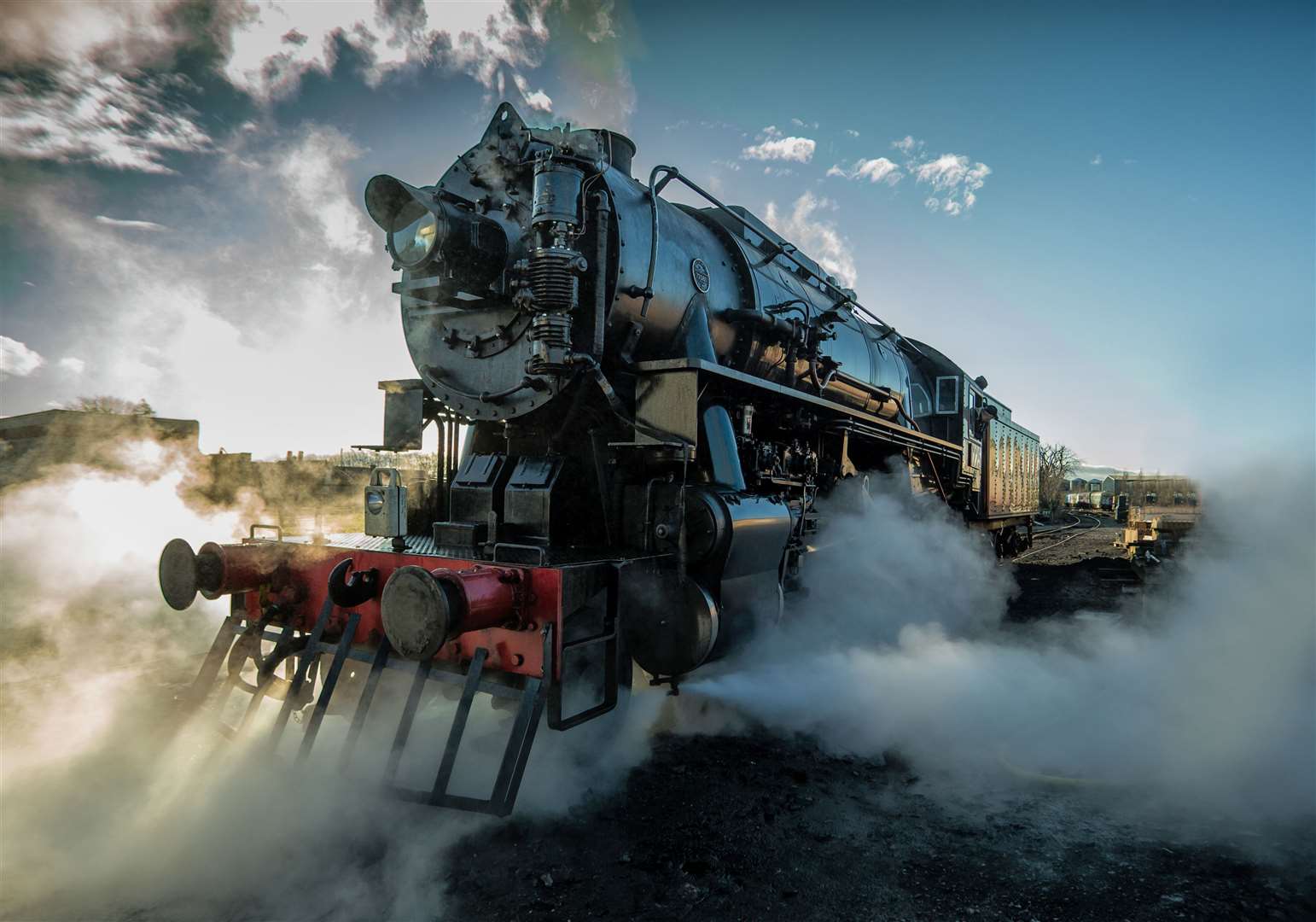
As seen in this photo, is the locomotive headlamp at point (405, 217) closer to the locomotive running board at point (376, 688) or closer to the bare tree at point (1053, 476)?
the locomotive running board at point (376, 688)

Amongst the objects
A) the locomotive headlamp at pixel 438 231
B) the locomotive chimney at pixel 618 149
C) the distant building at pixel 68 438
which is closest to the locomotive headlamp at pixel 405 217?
the locomotive headlamp at pixel 438 231

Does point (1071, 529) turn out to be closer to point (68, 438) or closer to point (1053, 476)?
point (1053, 476)

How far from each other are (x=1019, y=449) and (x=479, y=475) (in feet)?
36.9

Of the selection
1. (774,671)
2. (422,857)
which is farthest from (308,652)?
(774,671)

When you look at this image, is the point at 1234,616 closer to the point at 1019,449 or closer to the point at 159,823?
the point at 159,823

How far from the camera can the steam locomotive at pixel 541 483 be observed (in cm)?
267

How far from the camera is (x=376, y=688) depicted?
300cm

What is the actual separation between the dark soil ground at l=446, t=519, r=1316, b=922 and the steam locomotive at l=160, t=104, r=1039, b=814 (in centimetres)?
41

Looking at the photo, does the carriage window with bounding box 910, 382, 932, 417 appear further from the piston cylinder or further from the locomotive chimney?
the piston cylinder

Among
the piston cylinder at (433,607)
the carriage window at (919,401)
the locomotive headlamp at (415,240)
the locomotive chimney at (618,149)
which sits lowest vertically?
the piston cylinder at (433,607)

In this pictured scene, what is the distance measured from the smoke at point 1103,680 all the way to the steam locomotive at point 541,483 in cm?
76

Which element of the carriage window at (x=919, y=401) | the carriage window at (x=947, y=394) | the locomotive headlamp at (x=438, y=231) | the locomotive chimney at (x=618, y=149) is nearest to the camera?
the locomotive headlamp at (x=438, y=231)

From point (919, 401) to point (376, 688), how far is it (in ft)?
22.3

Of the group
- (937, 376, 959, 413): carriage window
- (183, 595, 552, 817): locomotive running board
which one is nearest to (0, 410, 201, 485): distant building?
(183, 595, 552, 817): locomotive running board
